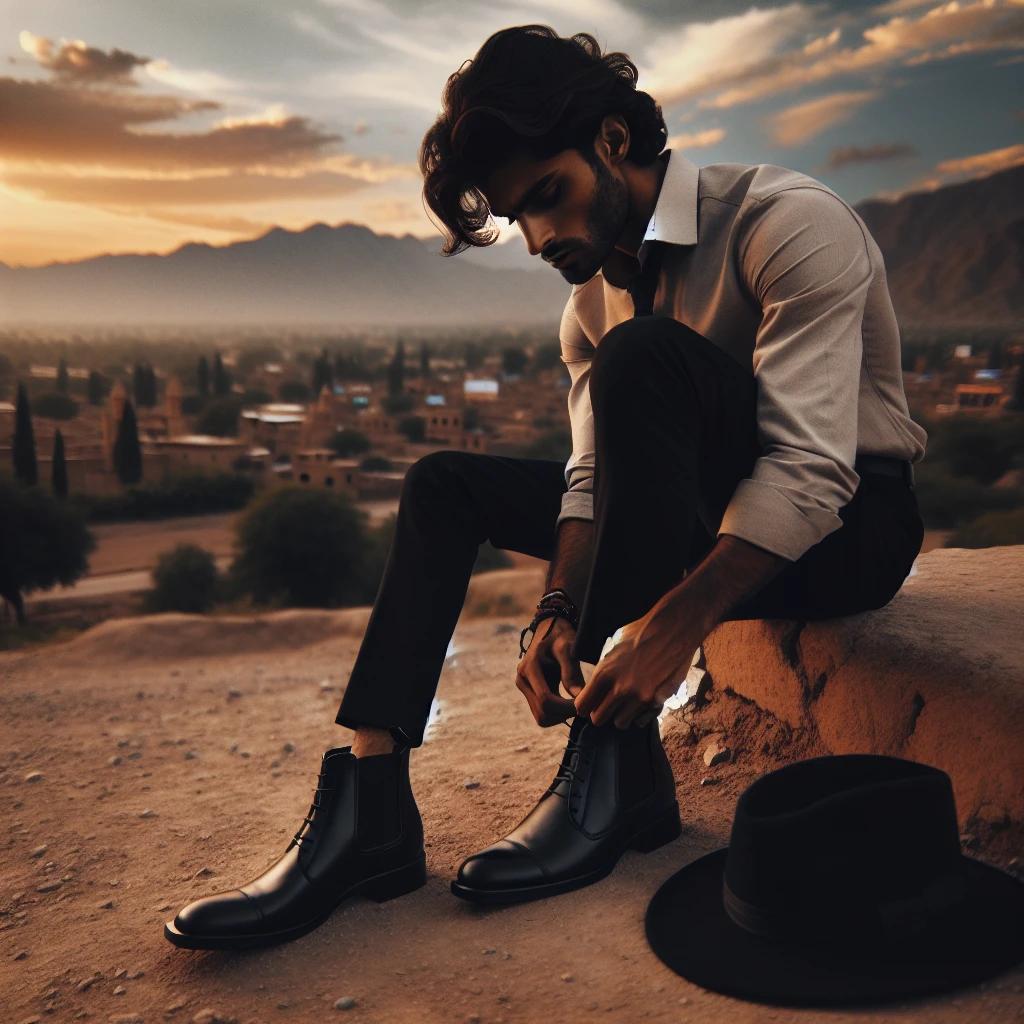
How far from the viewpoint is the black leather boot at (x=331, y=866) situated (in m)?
1.46

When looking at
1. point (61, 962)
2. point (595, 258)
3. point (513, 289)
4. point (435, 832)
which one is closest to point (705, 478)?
point (595, 258)

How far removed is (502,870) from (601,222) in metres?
1.14

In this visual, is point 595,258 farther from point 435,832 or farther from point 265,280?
point 265,280

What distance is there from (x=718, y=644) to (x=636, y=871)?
2.42 ft

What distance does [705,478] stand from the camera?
1.61 meters

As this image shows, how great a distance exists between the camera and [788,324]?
156cm

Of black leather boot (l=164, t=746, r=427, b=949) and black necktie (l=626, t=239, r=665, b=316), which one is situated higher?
black necktie (l=626, t=239, r=665, b=316)

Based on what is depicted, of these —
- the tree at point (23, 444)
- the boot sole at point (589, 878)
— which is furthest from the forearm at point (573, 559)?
the tree at point (23, 444)

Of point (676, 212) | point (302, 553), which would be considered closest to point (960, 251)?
point (302, 553)

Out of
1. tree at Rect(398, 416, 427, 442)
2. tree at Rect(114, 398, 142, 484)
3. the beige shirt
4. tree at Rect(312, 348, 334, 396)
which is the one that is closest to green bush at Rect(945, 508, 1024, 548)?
the beige shirt

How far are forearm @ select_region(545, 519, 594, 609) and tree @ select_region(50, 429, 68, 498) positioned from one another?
21.0 metres

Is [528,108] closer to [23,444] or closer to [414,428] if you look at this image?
[23,444]

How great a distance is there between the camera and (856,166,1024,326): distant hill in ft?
81.4

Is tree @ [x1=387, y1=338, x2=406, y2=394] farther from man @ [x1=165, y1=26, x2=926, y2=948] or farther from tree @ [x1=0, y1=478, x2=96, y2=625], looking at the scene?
man @ [x1=165, y1=26, x2=926, y2=948]
